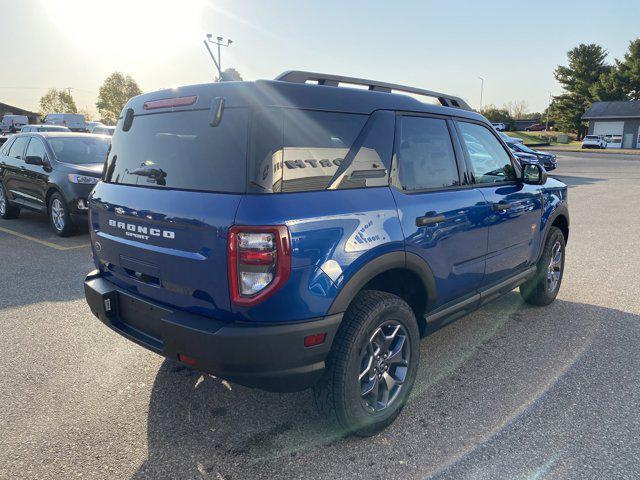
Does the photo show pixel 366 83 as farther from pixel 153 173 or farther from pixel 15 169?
pixel 15 169

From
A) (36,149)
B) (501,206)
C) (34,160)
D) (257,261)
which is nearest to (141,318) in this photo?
(257,261)

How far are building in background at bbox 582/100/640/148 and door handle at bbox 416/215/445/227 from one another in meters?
59.4

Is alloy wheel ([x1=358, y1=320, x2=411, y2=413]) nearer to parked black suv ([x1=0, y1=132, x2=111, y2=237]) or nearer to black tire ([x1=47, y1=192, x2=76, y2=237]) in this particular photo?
parked black suv ([x1=0, y1=132, x2=111, y2=237])

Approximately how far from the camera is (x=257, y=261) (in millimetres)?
2094

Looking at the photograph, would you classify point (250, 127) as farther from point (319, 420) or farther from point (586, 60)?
point (586, 60)

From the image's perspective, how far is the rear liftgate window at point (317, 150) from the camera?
2.19 metres

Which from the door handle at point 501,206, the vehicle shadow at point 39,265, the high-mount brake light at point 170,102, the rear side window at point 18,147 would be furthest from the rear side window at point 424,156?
the rear side window at point 18,147

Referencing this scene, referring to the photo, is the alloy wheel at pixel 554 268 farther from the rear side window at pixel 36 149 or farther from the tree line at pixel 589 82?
the tree line at pixel 589 82

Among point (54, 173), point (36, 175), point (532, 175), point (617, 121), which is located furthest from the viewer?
point (617, 121)

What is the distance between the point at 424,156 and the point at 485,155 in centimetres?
92

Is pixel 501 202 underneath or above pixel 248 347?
above

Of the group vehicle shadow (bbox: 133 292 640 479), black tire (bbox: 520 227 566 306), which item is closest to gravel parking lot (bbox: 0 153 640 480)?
vehicle shadow (bbox: 133 292 640 479)

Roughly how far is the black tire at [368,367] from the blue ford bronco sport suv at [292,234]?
0.03ft

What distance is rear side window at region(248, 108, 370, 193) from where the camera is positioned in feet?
7.16
